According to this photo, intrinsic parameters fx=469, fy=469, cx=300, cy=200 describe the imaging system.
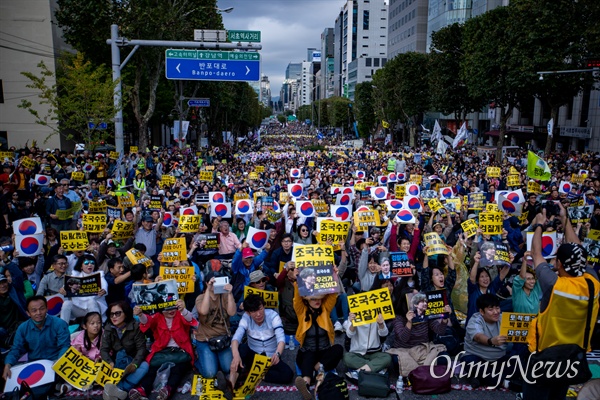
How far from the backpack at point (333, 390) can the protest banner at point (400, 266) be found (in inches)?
79.4

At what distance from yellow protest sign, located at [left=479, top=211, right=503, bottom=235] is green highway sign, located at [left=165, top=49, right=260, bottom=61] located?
975 centimetres

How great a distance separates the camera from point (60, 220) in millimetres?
11852

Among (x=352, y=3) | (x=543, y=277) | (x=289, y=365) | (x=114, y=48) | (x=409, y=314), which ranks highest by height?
(x=352, y=3)

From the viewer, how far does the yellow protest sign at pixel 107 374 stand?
5.86 metres

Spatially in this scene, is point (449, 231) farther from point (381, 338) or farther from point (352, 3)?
point (352, 3)

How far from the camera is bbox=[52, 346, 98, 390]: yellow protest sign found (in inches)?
229

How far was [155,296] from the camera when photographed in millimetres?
6219

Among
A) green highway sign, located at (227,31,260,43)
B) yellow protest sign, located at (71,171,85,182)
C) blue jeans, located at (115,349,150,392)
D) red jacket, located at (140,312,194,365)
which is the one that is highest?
green highway sign, located at (227,31,260,43)

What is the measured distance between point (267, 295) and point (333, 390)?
5.87 ft

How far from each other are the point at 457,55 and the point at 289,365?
4053cm

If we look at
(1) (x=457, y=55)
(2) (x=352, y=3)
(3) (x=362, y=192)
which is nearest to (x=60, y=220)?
(3) (x=362, y=192)

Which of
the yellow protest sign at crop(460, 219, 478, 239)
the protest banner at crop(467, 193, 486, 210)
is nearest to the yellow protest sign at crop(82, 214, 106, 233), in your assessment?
the yellow protest sign at crop(460, 219, 478, 239)

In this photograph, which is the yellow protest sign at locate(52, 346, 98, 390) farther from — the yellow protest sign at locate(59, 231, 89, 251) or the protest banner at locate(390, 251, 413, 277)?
the protest banner at locate(390, 251, 413, 277)

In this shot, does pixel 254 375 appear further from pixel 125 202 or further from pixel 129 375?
pixel 125 202
